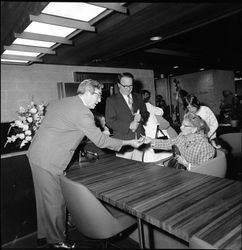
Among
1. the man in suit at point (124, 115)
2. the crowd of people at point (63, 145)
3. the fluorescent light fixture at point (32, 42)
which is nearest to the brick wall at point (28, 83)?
the fluorescent light fixture at point (32, 42)

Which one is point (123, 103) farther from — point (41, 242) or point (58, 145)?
point (41, 242)

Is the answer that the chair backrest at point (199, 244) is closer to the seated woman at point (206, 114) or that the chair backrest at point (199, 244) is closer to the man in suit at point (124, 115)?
the man in suit at point (124, 115)

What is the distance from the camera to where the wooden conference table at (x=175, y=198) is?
3.06ft

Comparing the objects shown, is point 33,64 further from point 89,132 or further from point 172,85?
point 172,85

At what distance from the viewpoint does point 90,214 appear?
1.46 m

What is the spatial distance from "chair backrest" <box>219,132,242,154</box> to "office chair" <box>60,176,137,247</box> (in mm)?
2060

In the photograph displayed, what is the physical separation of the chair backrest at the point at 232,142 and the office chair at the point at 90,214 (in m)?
2.06

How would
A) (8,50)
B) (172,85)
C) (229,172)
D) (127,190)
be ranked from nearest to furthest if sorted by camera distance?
(127,190) → (8,50) → (229,172) → (172,85)

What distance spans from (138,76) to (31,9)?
13.8 feet

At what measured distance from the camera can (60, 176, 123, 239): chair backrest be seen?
1402 millimetres

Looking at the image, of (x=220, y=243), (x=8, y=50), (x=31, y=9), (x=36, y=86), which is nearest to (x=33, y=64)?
(x=36, y=86)

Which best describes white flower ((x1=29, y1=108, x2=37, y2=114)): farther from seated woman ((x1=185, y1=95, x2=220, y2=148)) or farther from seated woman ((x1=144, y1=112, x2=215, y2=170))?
seated woman ((x1=185, y1=95, x2=220, y2=148))

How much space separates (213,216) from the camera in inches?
40.5

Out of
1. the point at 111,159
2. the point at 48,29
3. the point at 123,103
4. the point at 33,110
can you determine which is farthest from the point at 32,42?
the point at 111,159
